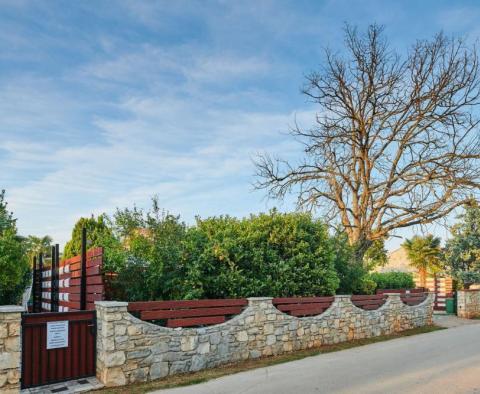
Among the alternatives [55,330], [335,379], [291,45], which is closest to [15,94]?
[55,330]

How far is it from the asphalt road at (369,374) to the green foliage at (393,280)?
8871 millimetres

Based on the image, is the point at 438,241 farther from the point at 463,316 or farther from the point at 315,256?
the point at 315,256

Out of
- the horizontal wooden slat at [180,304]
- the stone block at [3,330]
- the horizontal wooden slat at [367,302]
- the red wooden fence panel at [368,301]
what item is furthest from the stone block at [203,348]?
the horizontal wooden slat at [367,302]

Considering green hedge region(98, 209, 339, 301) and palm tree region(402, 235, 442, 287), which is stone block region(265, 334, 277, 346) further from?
palm tree region(402, 235, 442, 287)

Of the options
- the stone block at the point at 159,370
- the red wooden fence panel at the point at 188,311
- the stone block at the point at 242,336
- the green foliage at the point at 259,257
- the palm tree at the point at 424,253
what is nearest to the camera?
the stone block at the point at 159,370

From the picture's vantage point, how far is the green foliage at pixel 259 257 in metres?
11.5

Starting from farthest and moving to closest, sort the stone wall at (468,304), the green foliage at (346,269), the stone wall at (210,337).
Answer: the stone wall at (468,304), the green foliage at (346,269), the stone wall at (210,337)

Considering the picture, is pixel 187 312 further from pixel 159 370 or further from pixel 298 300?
pixel 298 300

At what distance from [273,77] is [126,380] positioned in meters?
10.6

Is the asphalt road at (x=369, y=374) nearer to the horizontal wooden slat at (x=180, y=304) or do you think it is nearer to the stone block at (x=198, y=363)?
the stone block at (x=198, y=363)

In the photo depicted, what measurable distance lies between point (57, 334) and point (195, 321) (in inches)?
107

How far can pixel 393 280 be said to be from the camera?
21.4 metres

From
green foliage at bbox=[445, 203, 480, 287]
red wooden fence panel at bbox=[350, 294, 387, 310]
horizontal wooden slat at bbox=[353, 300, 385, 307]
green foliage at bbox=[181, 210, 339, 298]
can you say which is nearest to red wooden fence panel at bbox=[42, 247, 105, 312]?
green foliage at bbox=[181, 210, 339, 298]

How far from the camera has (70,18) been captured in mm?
11414
